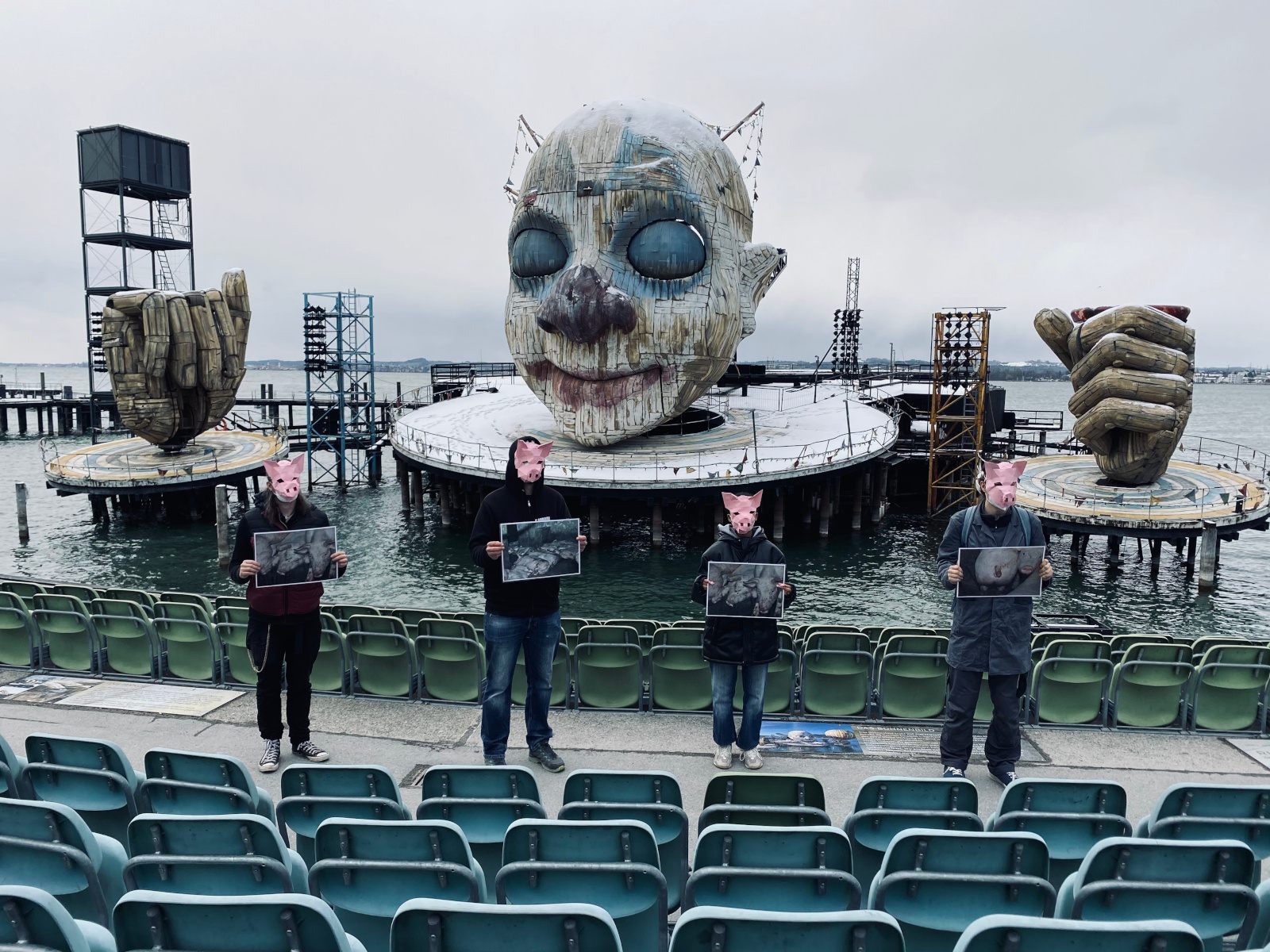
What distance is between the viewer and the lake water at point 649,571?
24266mm

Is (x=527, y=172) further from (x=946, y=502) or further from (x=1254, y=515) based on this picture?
(x=1254, y=515)

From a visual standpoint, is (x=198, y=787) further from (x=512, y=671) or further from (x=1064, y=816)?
(x=1064, y=816)

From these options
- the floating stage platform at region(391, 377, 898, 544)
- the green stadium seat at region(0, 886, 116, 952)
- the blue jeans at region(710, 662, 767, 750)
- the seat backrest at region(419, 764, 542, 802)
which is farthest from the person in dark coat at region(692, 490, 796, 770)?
the floating stage platform at region(391, 377, 898, 544)

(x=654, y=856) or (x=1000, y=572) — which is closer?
(x=654, y=856)

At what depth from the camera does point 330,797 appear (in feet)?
14.8

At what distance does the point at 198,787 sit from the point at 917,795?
3.70m

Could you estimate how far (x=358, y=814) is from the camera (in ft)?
14.8

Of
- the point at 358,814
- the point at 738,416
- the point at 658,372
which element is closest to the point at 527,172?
the point at 658,372

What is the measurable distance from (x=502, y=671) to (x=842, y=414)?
37778 millimetres

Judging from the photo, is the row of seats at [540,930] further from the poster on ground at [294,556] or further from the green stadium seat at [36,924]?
the poster on ground at [294,556]

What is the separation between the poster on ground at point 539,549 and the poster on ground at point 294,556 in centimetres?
128

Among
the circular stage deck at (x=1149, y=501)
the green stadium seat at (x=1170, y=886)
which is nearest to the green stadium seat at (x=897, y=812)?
the green stadium seat at (x=1170, y=886)

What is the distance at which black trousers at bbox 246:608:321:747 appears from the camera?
6.84 meters

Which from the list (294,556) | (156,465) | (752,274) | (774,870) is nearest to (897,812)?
(774,870)
